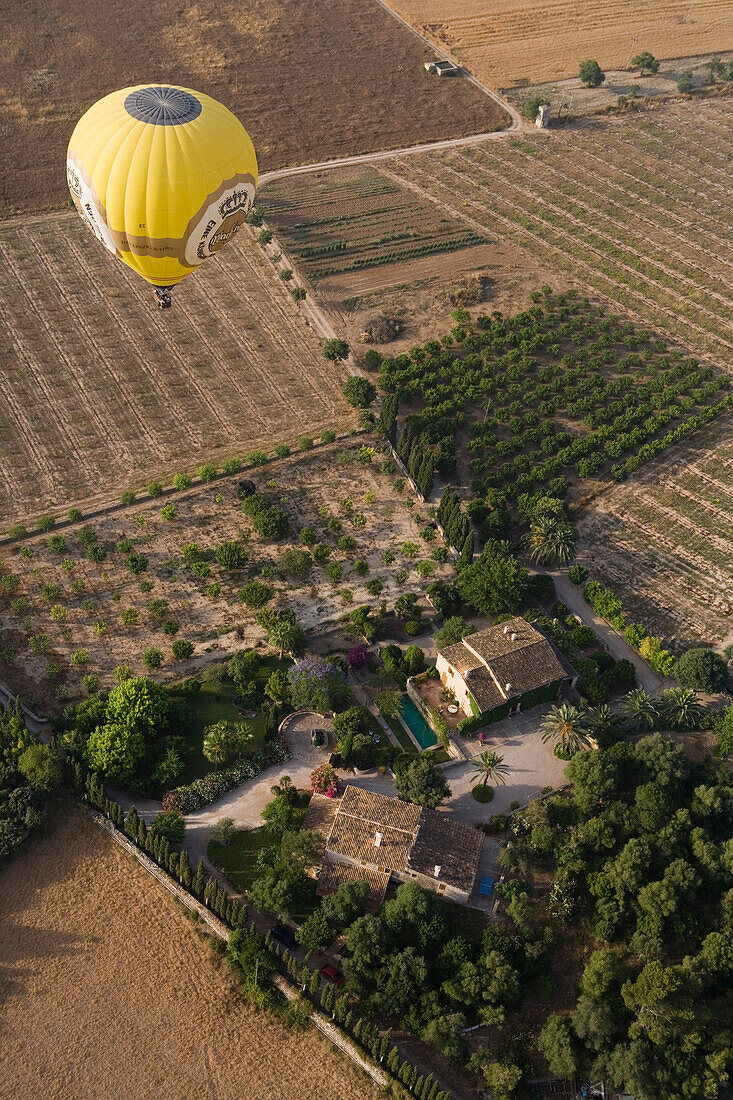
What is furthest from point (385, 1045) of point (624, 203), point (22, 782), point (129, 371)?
point (624, 203)

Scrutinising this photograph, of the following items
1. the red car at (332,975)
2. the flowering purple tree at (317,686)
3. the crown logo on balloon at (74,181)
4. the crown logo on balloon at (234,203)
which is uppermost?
the crown logo on balloon at (74,181)

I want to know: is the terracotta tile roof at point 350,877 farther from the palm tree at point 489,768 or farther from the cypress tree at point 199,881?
the palm tree at point 489,768

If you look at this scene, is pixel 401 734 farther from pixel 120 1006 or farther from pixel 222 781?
pixel 120 1006

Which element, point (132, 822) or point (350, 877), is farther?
point (132, 822)

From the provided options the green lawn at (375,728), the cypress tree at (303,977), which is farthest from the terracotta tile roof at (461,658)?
the cypress tree at (303,977)

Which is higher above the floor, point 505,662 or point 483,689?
point 505,662

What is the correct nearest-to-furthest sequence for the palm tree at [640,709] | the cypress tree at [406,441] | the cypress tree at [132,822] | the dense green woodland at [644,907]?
→ the dense green woodland at [644,907] → the cypress tree at [132,822] → the palm tree at [640,709] → the cypress tree at [406,441]

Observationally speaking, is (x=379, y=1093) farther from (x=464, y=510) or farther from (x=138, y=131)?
(x=138, y=131)
